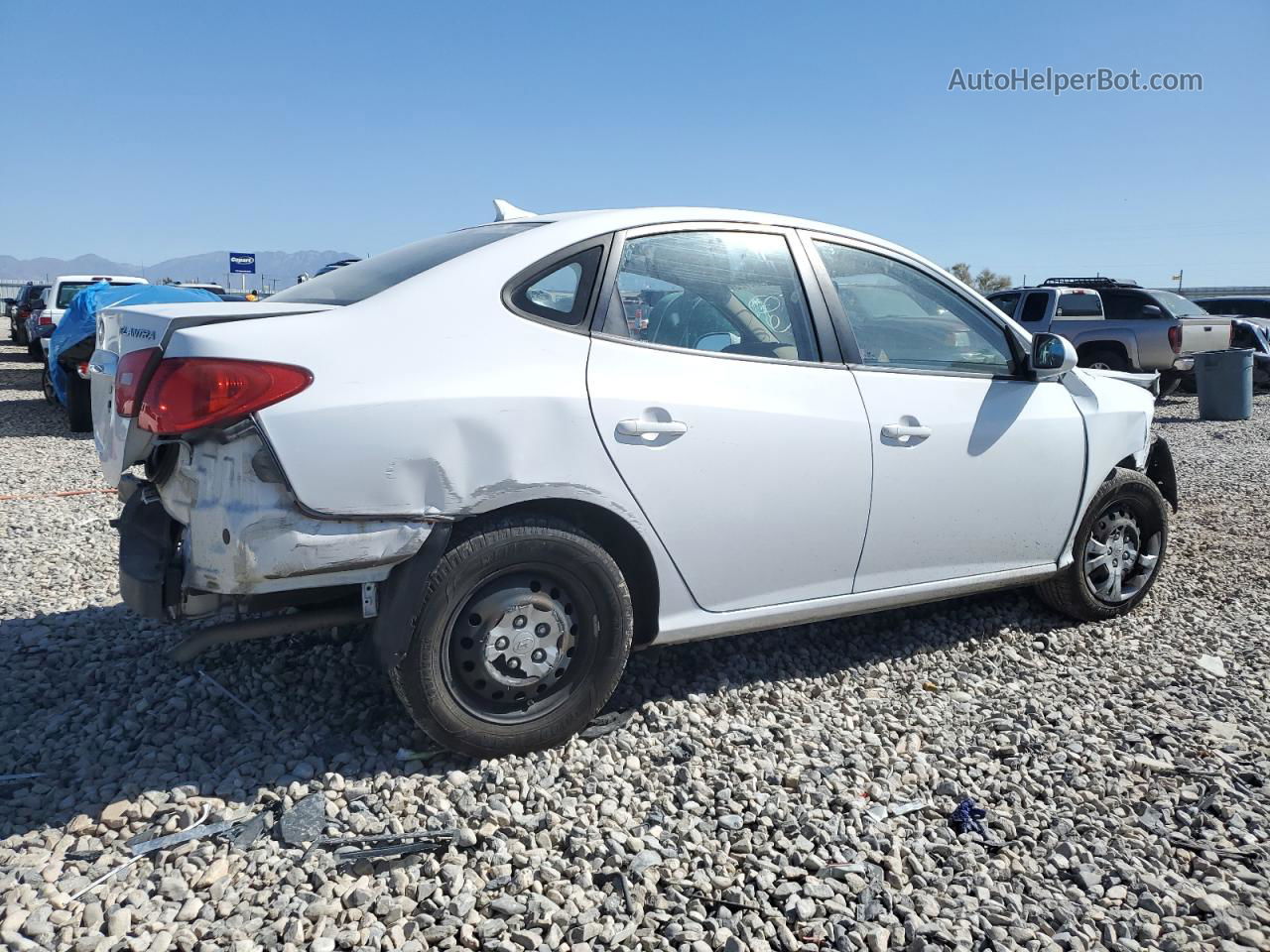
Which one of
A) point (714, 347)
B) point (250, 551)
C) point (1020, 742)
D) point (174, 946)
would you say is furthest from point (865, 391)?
point (174, 946)

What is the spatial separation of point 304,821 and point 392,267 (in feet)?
6.02

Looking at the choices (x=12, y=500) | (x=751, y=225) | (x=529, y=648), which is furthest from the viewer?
(x=12, y=500)

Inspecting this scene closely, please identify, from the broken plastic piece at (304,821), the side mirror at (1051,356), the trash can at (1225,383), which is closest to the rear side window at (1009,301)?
the trash can at (1225,383)

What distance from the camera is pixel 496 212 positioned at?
14.2ft

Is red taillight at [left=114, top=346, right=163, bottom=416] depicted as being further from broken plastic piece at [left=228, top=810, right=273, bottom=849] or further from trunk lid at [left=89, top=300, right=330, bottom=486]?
broken plastic piece at [left=228, top=810, right=273, bottom=849]

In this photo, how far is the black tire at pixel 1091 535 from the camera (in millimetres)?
4727

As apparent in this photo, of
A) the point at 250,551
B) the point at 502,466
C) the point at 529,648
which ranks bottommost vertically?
the point at 529,648

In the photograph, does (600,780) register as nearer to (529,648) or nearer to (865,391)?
(529,648)

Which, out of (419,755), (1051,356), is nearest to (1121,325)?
(1051,356)

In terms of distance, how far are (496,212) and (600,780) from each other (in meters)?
2.37

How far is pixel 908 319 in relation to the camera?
4.19 m

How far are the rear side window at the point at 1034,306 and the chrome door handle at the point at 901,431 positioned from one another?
41.8ft

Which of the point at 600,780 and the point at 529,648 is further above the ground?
the point at 529,648

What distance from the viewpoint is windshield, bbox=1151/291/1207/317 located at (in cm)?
1647
